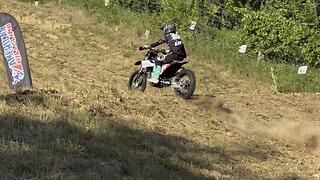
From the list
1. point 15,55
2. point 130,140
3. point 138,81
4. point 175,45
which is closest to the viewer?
point 130,140

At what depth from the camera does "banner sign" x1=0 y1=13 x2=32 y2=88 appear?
7898mm

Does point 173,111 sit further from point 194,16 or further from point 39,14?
point 39,14

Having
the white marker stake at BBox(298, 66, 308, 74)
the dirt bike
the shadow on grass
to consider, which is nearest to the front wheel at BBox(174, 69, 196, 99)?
the dirt bike

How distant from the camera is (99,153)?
512cm

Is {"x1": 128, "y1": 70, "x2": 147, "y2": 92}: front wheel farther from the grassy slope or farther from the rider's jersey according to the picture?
the grassy slope

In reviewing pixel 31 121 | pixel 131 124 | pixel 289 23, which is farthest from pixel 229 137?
pixel 289 23

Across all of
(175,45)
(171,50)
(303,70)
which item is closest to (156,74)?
(171,50)

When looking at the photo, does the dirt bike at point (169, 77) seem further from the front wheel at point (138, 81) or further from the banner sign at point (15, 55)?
the banner sign at point (15, 55)

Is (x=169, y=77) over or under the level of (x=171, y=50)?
under

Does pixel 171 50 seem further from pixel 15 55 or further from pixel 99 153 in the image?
pixel 99 153

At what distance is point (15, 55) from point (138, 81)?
345 centimetres

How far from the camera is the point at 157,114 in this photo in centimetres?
769

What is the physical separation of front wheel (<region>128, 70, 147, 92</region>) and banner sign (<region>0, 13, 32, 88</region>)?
3134 millimetres

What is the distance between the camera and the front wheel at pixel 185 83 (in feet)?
30.6
